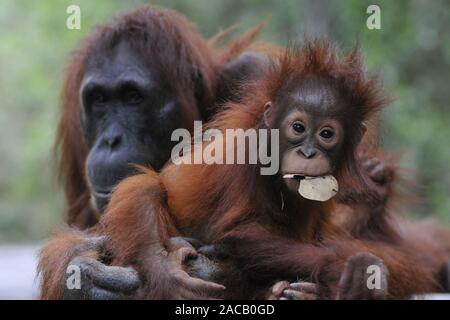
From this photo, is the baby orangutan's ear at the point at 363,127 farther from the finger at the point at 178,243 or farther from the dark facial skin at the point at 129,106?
the dark facial skin at the point at 129,106

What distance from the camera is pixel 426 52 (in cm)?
958

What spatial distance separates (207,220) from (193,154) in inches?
14.9

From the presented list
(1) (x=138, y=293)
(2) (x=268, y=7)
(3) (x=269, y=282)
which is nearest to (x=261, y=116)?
(3) (x=269, y=282)

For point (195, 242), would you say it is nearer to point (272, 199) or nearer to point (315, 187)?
point (272, 199)

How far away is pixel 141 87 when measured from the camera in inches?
184

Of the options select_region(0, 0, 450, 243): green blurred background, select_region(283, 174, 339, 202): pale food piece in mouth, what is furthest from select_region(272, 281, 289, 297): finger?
select_region(0, 0, 450, 243): green blurred background

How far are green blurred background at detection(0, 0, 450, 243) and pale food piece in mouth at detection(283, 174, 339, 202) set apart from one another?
241 centimetres

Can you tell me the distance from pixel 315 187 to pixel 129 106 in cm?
167

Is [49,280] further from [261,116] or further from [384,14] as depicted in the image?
[384,14]

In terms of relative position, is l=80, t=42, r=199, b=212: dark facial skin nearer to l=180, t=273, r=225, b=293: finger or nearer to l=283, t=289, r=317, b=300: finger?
l=180, t=273, r=225, b=293: finger

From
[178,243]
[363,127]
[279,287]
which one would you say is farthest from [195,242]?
[363,127]

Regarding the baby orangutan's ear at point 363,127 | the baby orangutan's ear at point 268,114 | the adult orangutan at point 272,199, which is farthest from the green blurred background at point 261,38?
the baby orangutan's ear at point 268,114

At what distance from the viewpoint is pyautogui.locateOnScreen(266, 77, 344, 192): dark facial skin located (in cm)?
341
